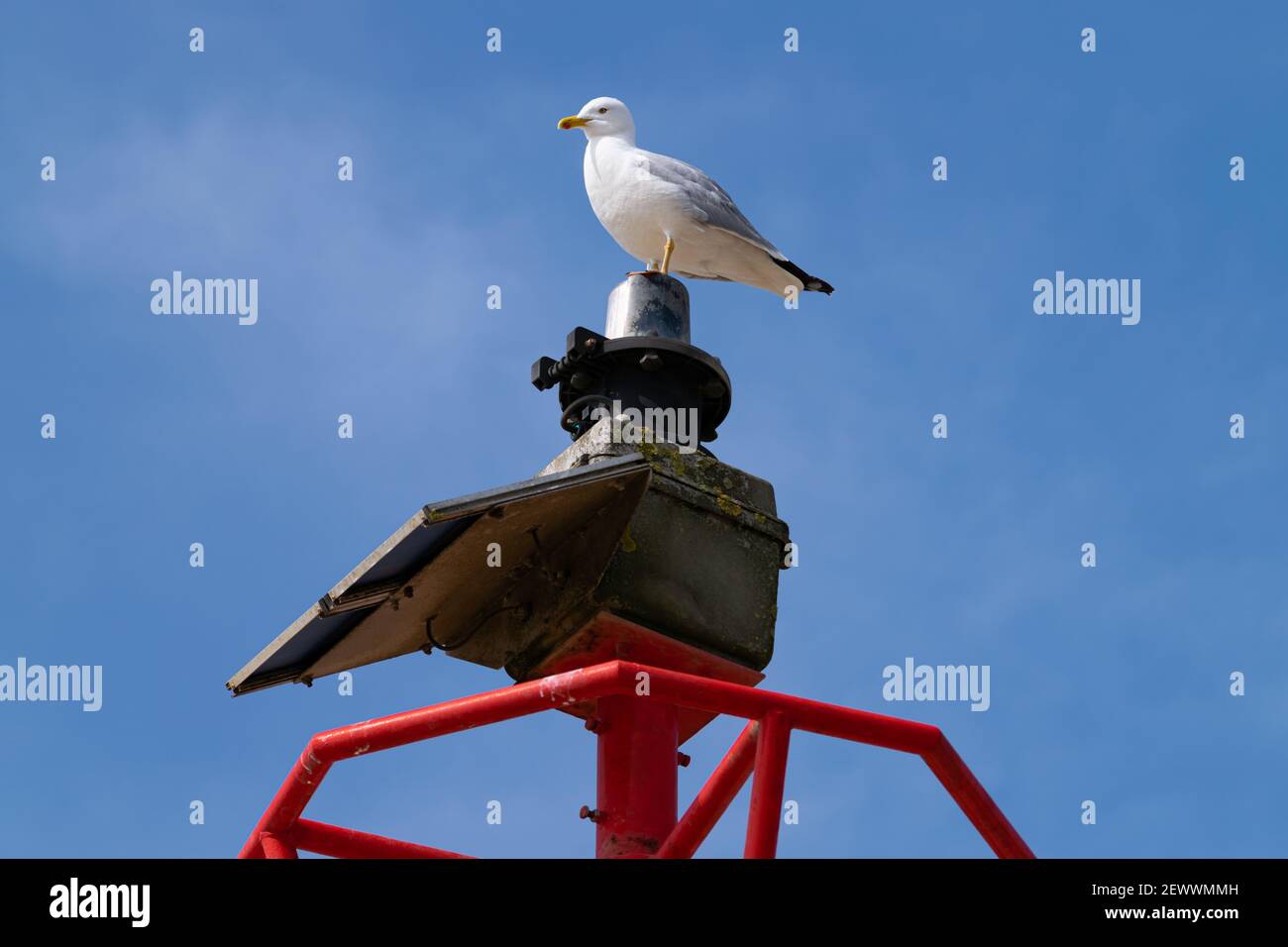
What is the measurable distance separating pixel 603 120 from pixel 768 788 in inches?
316

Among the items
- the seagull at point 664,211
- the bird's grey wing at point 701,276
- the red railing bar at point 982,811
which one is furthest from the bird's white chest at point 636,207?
the red railing bar at point 982,811

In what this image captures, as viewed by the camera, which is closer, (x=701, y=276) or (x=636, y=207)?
(x=636, y=207)

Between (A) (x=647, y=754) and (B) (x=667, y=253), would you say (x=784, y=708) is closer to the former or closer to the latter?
(A) (x=647, y=754)

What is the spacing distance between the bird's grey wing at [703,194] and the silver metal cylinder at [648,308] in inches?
107

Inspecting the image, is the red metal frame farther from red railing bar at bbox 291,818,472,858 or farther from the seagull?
the seagull

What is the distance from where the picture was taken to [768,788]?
7371mm

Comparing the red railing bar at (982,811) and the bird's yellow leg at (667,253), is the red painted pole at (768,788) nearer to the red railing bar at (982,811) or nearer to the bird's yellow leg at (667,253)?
the red railing bar at (982,811)

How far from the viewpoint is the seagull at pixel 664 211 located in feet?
42.9

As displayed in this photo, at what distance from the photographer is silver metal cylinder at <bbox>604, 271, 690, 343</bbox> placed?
1038 cm
